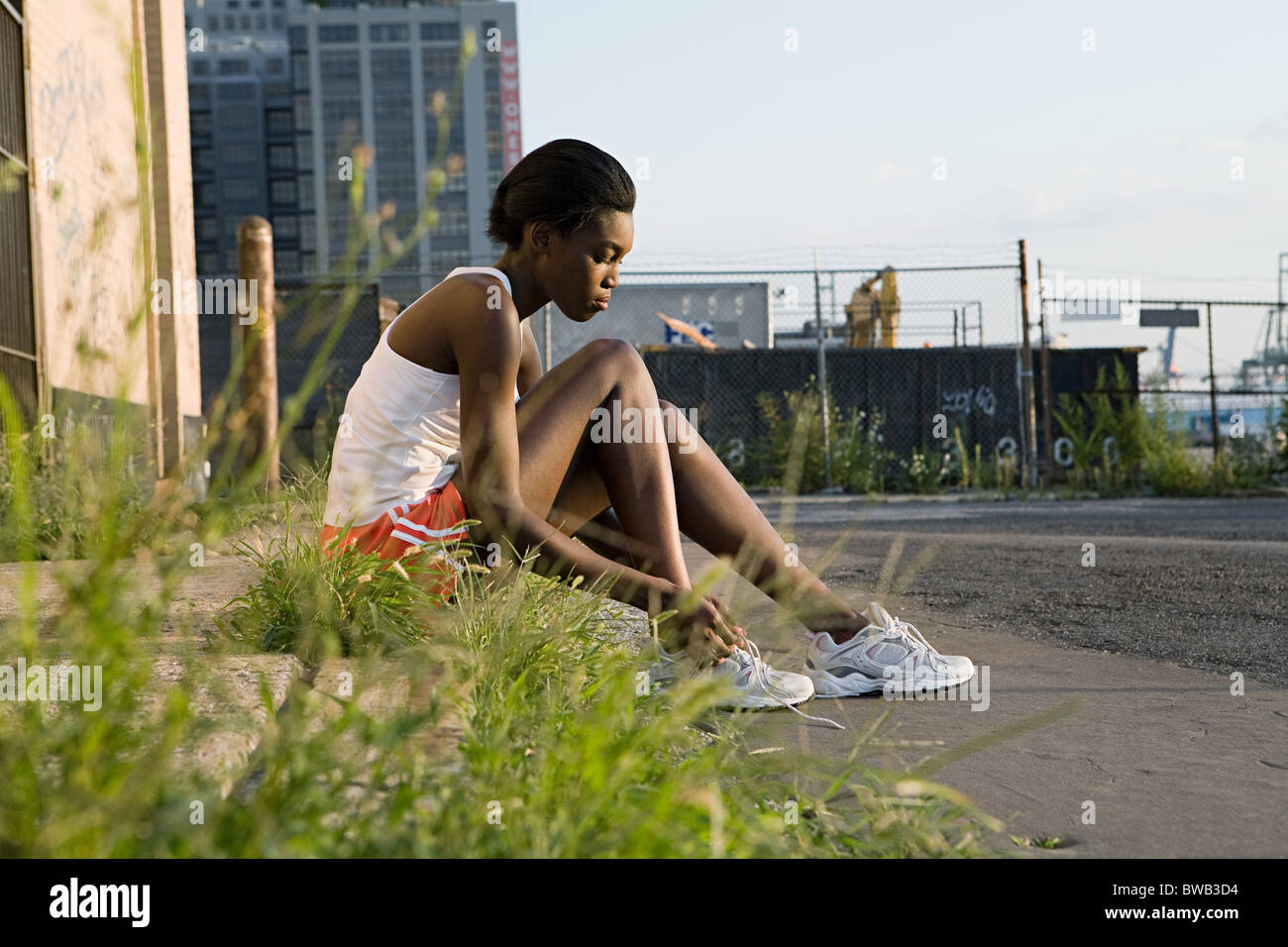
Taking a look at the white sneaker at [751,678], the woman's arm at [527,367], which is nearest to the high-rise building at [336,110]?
the woman's arm at [527,367]

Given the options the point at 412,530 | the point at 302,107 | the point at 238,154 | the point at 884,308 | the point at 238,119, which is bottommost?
the point at 412,530

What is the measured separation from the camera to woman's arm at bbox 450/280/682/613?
2258 mm

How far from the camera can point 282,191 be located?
7188 cm

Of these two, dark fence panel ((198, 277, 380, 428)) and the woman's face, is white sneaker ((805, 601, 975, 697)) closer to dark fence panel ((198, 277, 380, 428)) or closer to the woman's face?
the woman's face

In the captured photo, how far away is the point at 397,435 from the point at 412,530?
23cm

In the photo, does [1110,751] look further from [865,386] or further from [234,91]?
[234,91]

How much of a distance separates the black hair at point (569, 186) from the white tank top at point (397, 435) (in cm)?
17

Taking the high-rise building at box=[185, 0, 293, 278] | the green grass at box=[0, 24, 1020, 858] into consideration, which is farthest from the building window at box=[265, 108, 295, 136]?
the green grass at box=[0, 24, 1020, 858]

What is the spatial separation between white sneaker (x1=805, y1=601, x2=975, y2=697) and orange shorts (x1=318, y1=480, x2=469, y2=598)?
0.89 m

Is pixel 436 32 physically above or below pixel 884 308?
above

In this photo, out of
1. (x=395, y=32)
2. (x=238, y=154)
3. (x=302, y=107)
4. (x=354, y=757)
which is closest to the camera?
(x=354, y=757)

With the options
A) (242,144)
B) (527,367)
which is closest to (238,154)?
(242,144)

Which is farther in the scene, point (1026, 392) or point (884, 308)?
point (884, 308)
